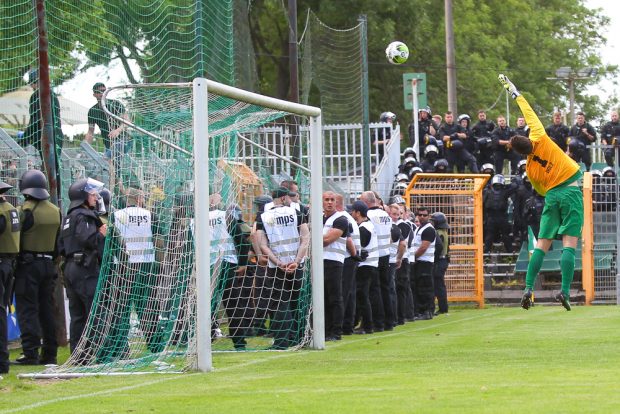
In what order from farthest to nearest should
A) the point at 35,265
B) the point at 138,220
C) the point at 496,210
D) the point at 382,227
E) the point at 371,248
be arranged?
the point at 496,210
the point at 382,227
the point at 371,248
the point at 138,220
the point at 35,265

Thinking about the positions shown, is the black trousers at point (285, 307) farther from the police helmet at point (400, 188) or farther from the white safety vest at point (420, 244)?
the police helmet at point (400, 188)

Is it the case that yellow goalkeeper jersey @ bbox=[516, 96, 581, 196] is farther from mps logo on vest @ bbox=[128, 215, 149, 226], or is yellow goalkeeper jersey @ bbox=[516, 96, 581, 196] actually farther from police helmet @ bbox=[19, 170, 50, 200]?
police helmet @ bbox=[19, 170, 50, 200]

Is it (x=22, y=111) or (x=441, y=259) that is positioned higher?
(x=22, y=111)

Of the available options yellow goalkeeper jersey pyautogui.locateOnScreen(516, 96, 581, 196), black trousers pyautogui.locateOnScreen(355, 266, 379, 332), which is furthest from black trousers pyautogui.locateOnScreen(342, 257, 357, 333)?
yellow goalkeeper jersey pyautogui.locateOnScreen(516, 96, 581, 196)

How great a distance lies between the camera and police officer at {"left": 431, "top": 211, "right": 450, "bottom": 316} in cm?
2595

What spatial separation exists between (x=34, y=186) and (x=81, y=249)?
2.87 feet

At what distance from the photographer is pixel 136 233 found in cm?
1559

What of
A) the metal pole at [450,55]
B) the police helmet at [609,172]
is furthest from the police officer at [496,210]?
the metal pole at [450,55]

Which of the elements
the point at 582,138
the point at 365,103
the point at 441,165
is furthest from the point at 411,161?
the point at 365,103

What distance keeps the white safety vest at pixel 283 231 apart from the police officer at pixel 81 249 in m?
2.35

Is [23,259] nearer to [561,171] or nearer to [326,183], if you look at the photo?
[561,171]

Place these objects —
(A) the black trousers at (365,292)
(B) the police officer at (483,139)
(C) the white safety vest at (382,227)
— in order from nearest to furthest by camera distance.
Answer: (A) the black trousers at (365,292)
(C) the white safety vest at (382,227)
(B) the police officer at (483,139)

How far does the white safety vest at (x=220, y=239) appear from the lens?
1630 centimetres

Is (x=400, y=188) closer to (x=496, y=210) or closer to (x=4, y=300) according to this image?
(x=496, y=210)
